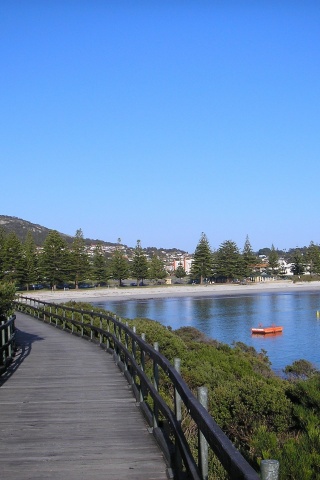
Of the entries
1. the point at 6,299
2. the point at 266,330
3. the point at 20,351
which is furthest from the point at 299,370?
the point at 266,330

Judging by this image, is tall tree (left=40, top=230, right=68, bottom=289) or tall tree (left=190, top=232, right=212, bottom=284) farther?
tall tree (left=190, top=232, right=212, bottom=284)

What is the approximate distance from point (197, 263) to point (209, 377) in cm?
9592

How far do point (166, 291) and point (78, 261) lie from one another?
2041 cm

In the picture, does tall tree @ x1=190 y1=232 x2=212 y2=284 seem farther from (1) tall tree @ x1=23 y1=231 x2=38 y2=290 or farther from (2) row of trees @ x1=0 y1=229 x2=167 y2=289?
(1) tall tree @ x1=23 y1=231 x2=38 y2=290

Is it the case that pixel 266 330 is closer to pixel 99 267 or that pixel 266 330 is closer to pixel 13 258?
pixel 13 258

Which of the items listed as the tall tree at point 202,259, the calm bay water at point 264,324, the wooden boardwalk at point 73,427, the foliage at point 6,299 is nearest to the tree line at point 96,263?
the tall tree at point 202,259

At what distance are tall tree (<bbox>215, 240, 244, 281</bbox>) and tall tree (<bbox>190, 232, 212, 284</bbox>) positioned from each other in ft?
11.2

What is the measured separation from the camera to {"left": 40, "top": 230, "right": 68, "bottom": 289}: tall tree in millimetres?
89188

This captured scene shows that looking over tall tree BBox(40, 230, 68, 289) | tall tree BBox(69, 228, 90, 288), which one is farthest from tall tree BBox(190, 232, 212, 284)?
tall tree BBox(40, 230, 68, 289)

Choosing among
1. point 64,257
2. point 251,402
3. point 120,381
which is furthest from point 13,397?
point 64,257

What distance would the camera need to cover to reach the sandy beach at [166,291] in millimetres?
87625

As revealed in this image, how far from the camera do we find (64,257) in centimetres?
9075

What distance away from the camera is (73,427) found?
699cm

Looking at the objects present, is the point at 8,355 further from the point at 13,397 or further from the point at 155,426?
the point at 155,426
